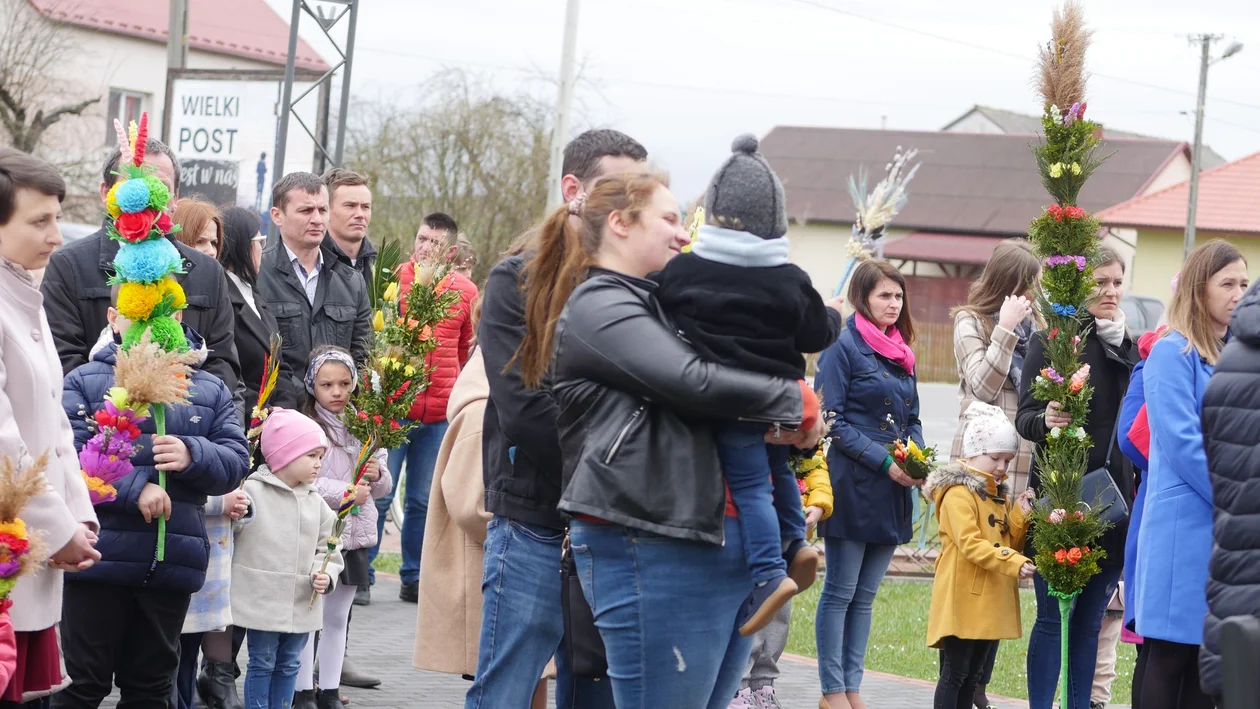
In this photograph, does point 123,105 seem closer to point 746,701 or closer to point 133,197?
point 746,701

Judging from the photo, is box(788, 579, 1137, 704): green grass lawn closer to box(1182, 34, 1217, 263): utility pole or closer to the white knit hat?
the white knit hat

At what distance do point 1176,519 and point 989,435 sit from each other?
1396 millimetres

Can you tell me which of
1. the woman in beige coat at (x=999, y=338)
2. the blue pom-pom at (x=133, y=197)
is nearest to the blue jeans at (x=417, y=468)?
the woman in beige coat at (x=999, y=338)

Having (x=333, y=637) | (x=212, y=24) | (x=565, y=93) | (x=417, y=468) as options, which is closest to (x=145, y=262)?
(x=333, y=637)

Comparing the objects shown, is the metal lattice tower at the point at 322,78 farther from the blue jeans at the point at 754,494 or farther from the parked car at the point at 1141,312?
the parked car at the point at 1141,312

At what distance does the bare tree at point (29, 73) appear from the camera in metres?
31.2

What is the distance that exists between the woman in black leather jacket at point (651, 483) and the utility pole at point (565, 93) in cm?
2114

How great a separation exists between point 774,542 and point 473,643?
1611 mm

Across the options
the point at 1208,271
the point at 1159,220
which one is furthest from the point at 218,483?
the point at 1159,220

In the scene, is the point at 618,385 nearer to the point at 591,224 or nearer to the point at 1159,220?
the point at 591,224

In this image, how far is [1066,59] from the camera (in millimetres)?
5969

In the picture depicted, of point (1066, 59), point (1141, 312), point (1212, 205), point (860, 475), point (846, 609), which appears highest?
point (1212, 205)

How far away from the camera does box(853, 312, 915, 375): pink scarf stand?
716 centimetres

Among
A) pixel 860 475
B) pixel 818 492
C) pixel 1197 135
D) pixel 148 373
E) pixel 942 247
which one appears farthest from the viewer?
pixel 942 247
